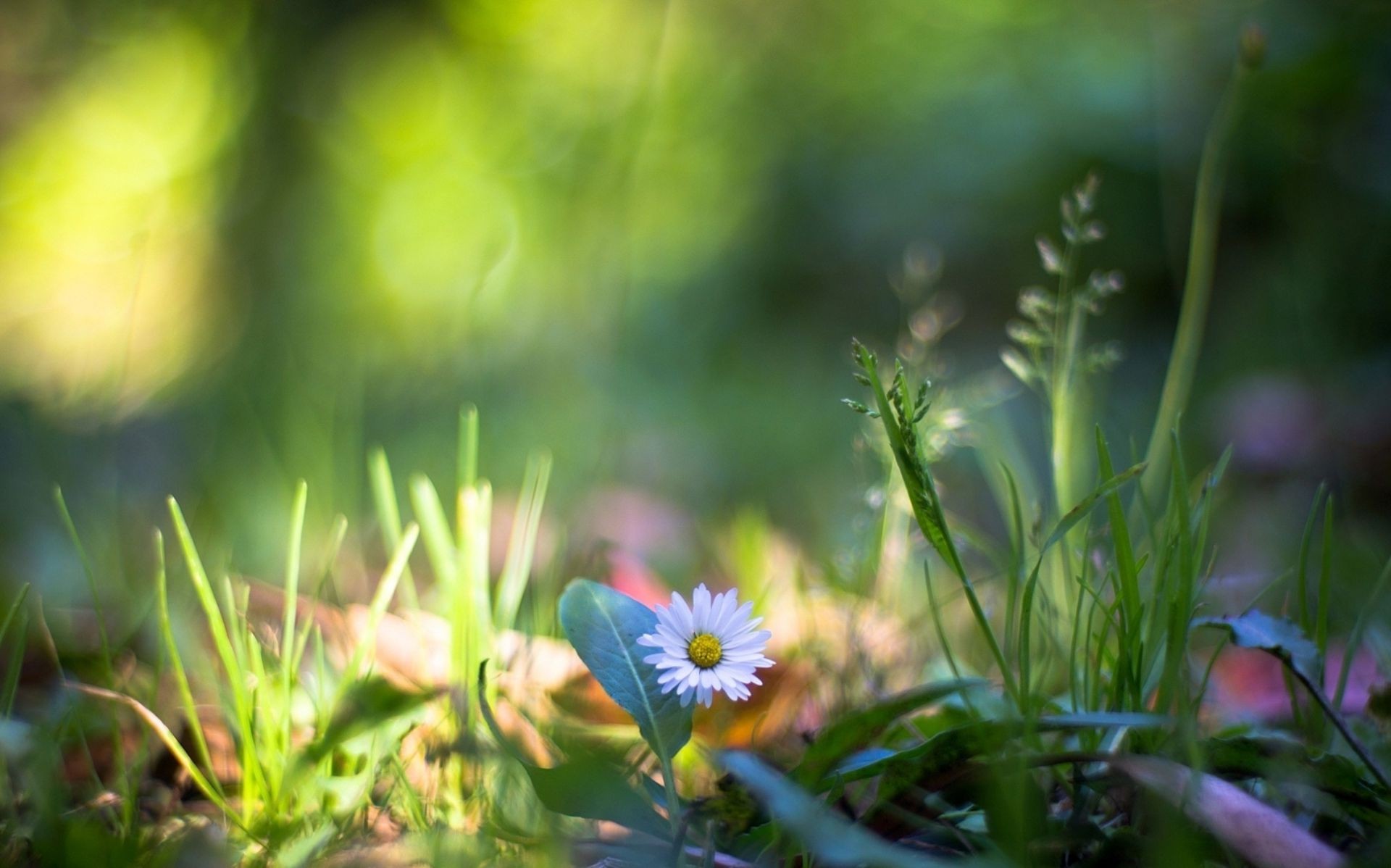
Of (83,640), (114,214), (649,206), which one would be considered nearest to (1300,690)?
(83,640)

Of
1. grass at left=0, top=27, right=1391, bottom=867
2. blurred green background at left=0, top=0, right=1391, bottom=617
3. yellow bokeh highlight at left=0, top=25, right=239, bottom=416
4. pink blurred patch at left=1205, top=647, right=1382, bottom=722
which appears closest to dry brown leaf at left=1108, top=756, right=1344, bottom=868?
grass at left=0, top=27, right=1391, bottom=867

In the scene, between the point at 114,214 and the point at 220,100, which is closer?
the point at 114,214

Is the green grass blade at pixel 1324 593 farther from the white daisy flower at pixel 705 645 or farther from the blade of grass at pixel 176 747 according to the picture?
the blade of grass at pixel 176 747

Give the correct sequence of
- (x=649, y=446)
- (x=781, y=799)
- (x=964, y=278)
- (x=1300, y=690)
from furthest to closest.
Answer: (x=964, y=278), (x=649, y=446), (x=1300, y=690), (x=781, y=799)

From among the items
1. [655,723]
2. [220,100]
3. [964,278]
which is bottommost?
[655,723]

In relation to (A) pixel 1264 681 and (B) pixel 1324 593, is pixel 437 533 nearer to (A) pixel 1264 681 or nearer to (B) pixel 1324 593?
(B) pixel 1324 593

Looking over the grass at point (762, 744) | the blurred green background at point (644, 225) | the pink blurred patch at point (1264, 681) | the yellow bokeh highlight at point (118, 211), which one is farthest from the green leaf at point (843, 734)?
the yellow bokeh highlight at point (118, 211)

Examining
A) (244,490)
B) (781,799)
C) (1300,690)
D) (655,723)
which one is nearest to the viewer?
(781,799)

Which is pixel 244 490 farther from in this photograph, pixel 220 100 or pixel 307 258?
pixel 220 100
